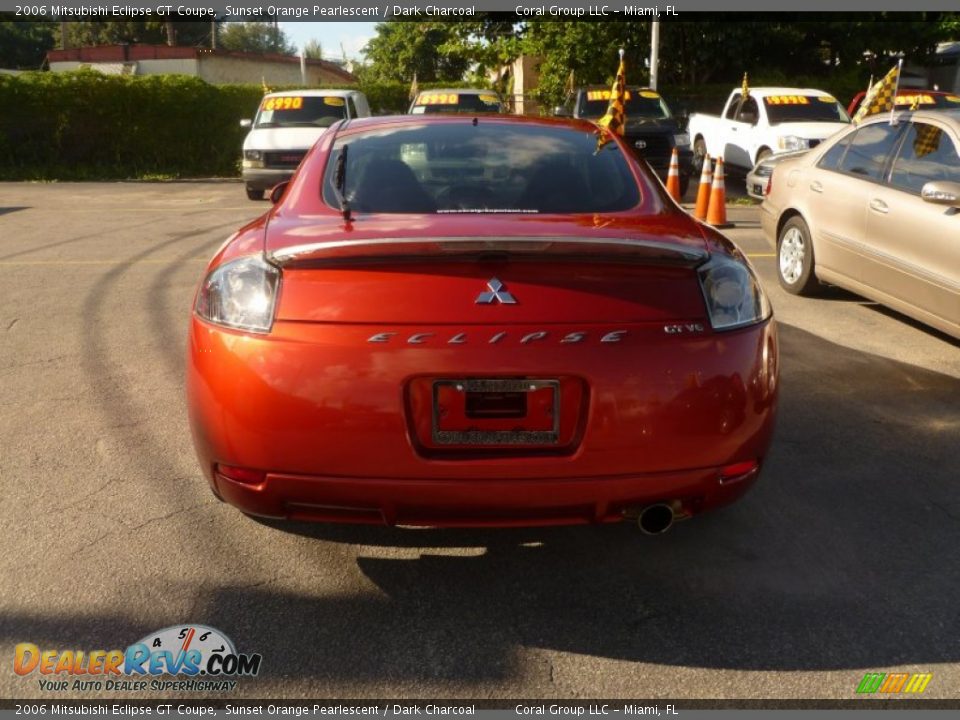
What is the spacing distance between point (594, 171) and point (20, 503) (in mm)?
2639

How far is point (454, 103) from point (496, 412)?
15871mm

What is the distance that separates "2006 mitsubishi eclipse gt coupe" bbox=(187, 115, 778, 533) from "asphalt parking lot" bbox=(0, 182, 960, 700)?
35 cm

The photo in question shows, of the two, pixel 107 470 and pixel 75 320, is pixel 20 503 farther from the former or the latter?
pixel 75 320

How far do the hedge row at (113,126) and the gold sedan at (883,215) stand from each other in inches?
639

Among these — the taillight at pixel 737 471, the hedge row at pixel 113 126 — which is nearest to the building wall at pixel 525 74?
the hedge row at pixel 113 126

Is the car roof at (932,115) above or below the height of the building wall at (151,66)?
below

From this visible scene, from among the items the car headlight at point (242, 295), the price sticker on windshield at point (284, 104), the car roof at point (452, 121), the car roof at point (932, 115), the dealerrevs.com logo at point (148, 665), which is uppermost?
the price sticker on windshield at point (284, 104)

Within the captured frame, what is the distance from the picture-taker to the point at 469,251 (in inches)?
106

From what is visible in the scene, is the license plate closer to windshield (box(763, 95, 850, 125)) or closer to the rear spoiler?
the rear spoiler

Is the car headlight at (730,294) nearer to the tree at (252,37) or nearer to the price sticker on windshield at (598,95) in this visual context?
the price sticker on windshield at (598,95)

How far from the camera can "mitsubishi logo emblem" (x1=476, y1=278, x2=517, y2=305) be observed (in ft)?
8.70

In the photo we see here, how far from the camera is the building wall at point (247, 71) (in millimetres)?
38938

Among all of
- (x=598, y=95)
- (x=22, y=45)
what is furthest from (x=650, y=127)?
(x=22, y=45)

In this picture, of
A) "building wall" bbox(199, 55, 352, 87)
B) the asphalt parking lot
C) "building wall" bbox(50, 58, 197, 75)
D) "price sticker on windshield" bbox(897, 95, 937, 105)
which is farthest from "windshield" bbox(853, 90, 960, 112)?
"building wall" bbox(50, 58, 197, 75)
